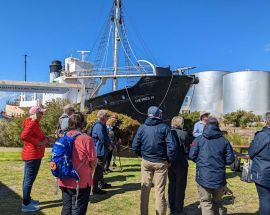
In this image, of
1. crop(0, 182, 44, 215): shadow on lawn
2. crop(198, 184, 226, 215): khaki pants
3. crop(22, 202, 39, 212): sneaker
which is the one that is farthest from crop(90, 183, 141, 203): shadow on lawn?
crop(198, 184, 226, 215): khaki pants

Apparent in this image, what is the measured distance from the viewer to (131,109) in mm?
20156

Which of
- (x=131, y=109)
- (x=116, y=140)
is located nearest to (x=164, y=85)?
(x=131, y=109)

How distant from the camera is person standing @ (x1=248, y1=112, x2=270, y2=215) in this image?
5195mm

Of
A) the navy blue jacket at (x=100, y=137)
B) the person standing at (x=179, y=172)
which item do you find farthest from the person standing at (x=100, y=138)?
the person standing at (x=179, y=172)

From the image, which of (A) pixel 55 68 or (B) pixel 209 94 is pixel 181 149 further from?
(B) pixel 209 94

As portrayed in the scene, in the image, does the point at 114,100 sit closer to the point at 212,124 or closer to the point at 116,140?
the point at 116,140

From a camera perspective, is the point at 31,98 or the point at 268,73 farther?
the point at 268,73

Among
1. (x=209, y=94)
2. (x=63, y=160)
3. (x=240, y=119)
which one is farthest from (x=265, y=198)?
(x=209, y=94)

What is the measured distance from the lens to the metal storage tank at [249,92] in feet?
117

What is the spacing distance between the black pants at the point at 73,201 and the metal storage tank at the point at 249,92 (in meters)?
32.4

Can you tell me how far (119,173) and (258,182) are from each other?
6049 millimetres

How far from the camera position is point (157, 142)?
6.02 meters

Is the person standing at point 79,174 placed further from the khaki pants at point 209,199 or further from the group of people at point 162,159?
the khaki pants at point 209,199

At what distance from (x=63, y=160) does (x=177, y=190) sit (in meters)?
2.79
